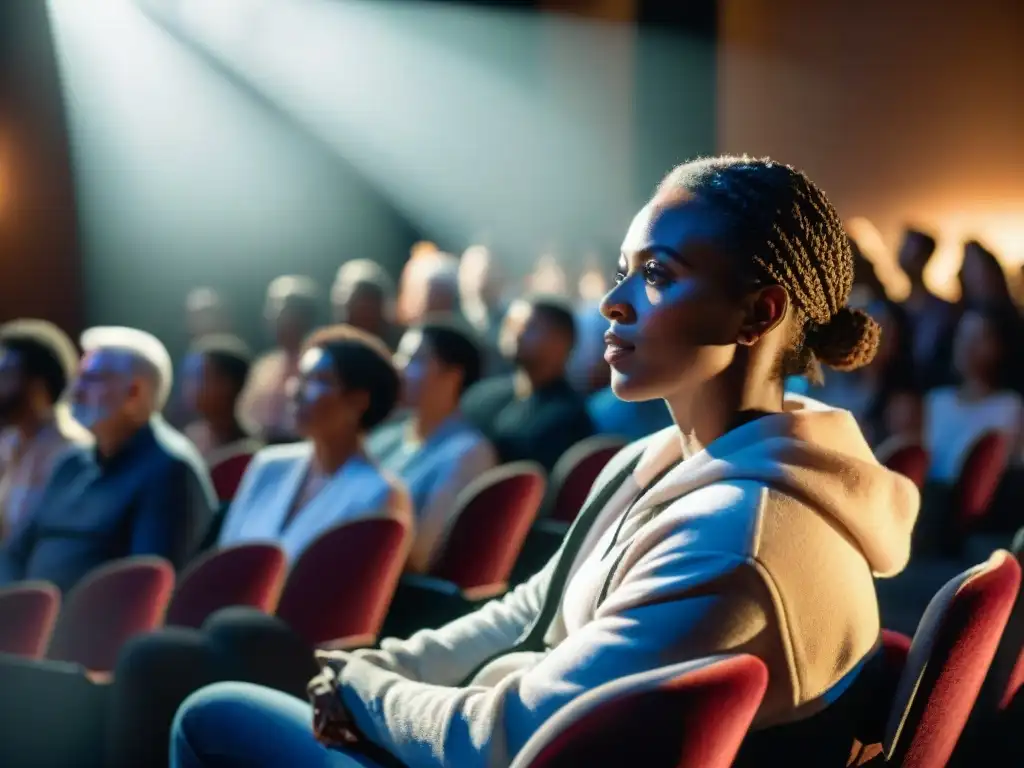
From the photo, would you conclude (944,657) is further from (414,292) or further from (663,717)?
(414,292)

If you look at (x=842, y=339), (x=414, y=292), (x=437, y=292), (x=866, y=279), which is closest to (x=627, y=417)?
(x=437, y=292)

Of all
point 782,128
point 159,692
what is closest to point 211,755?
point 159,692

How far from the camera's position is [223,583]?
2.23 m

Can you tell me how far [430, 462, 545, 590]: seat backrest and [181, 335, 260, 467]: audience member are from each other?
1.44 metres

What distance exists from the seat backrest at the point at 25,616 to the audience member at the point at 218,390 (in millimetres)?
1697

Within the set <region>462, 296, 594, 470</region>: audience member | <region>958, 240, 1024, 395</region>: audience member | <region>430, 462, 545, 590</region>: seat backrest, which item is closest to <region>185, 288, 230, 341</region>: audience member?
<region>462, 296, 594, 470</region>: audience member

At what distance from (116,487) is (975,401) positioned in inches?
125

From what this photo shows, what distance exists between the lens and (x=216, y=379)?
13.0ft

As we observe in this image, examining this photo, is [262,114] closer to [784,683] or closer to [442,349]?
[442,349]

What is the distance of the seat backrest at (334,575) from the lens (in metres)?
2.16

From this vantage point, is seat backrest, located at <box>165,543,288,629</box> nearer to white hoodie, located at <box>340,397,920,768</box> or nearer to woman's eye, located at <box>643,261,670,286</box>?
white hoodie, located at <box>340,397,920,768</box>

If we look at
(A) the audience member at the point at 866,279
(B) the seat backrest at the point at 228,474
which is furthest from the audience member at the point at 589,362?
(B) the seat backrest at the point at 228,474

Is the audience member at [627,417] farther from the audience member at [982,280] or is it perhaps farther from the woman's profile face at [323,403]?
the audience member at [982,280]

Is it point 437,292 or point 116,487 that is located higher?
point 437,292
